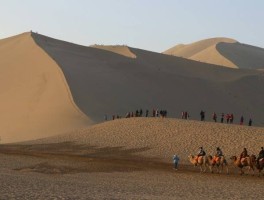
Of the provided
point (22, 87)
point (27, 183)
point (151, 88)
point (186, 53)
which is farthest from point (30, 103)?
point (186, 53)

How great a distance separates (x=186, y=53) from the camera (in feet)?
487

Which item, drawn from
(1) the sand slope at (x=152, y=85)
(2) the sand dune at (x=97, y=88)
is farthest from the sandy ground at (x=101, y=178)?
(1) the sand slope at (x=152, y=85)

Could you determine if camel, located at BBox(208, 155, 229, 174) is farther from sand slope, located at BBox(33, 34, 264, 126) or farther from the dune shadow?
sand slope, located at BBox(33, 34, 264, 126)

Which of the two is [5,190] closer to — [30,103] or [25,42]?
[30,103]

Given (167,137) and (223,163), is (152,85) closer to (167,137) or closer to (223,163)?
(167,137)

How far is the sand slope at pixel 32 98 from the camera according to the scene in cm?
4778

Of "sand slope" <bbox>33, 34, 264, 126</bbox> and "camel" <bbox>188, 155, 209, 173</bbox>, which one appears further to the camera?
"sand slope" <bbox>33, 34, 264, 126</bbox>

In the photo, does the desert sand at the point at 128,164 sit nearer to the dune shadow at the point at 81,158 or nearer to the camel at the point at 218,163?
the dune shadow at the point at 81,158

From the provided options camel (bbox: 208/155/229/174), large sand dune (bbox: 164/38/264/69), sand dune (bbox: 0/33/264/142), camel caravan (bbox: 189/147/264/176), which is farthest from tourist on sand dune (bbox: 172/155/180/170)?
large sand dune (bbox: 164/38/264/69)

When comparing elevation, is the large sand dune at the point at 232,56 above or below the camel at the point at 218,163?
above

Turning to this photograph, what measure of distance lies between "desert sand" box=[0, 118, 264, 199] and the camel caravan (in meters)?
0.53

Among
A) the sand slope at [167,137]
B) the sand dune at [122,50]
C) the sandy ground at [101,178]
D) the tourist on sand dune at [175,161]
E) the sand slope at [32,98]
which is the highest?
the sand dune at [122,50]

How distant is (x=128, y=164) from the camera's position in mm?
27219

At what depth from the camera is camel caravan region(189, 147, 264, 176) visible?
24.3m
